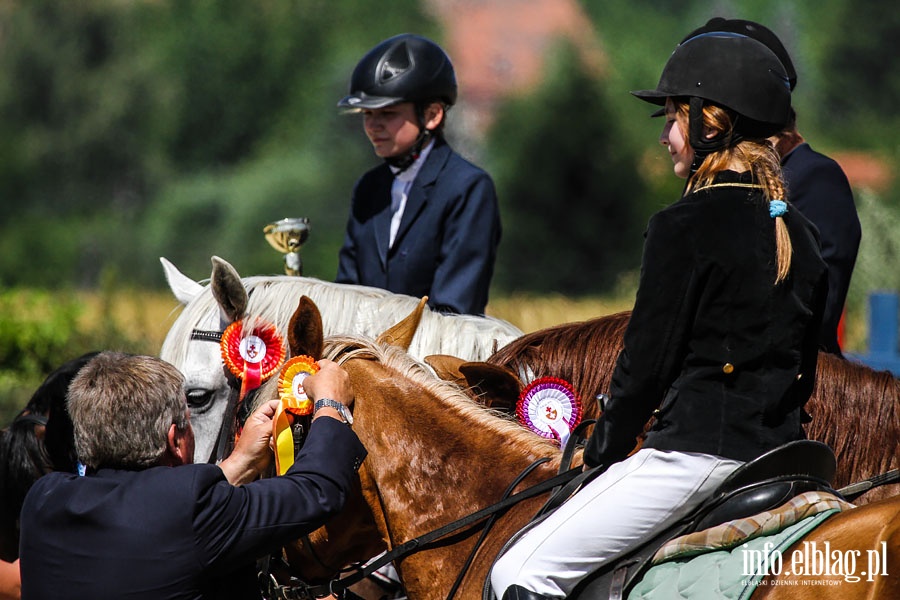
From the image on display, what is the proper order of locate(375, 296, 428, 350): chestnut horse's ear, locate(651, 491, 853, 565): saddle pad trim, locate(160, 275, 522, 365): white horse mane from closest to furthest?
locate(651, 491, 853, 565): saddle pad trim, locate(375, 296, 428, 350): chestnut horse's ear, locate(160, 275, 522, 365): white horse mane

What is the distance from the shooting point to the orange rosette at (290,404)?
3.21m

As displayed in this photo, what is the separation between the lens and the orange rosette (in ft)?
10.5

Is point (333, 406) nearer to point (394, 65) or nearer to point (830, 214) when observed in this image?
point (830, 214)

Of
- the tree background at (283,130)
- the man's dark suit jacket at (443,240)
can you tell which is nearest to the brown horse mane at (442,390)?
the man's dark suit jacket at (443,240)

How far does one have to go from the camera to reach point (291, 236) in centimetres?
516

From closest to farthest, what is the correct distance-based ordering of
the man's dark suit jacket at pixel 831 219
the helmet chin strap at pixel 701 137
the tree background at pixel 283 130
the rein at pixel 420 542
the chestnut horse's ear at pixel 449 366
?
the helmet chin strap at pixel 701 137
the rein at pixel 420 542
the chestnut horse's ear at pixel 449 366
the man's dark suit jacket at pixel 831 219
the tree background at pixel 283 130

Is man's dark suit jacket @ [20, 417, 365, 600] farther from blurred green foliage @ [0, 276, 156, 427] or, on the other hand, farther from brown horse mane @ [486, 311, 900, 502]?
blurred green foliage @ [0, 276, 156, 427]

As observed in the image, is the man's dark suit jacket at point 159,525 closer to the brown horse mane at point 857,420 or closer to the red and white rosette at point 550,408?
the red and white rosette at point 550,408

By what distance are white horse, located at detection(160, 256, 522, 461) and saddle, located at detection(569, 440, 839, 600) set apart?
156 cm

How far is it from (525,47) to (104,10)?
81.4ft

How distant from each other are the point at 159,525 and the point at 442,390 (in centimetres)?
96

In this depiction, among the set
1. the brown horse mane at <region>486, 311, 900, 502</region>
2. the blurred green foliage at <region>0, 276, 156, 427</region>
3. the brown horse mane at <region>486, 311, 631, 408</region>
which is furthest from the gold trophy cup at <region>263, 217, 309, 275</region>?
the blurred green foliage at <region>0, 276, 156, 427</region>

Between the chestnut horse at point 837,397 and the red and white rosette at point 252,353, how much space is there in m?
0.55

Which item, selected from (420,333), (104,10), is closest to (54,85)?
(104,10)
